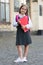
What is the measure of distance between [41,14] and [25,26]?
2536cm

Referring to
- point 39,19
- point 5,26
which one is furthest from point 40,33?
point 5,26

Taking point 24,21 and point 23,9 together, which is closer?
point 23,9

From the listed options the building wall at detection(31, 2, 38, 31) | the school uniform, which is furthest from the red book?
the building wall at detection(31, 2, 38, 31)

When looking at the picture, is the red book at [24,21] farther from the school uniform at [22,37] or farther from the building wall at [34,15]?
the building wall at [34,15]

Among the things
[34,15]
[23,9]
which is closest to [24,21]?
[23,9]

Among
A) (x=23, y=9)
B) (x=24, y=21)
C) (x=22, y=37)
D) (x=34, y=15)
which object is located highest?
(x=23, y=9)

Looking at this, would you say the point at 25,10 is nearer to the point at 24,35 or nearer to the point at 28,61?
the point at 24,35

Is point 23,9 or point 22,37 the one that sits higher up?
point 23,9

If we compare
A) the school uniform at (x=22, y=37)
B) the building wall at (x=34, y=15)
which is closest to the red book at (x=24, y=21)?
the school uniform at (x=22, y=37)

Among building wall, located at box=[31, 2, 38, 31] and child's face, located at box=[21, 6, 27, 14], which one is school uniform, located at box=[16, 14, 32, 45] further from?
building wall, located at box=[31, 2, 38, 31]

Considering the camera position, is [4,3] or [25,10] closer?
[25,10]

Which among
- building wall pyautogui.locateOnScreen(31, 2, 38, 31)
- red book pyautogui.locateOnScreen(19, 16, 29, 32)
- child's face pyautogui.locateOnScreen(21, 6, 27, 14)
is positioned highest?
child's face pyautogui.locateOnScreen(21, 6, 27, 14)

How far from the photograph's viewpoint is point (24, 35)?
909cm

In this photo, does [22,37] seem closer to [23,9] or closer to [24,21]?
[24,21]
